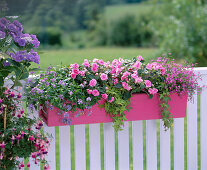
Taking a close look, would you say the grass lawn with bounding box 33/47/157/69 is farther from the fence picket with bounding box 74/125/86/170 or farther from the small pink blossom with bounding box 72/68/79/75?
the small pink blossom with bounding box 72/68/79/75

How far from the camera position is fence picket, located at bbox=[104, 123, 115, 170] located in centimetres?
248

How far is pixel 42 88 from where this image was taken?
2174 millimetres

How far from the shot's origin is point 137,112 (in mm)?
2328

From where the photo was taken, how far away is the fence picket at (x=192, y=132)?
8.67 feet

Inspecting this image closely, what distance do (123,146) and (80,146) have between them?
277 millimetres

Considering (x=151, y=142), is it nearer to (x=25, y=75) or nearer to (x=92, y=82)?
(x=92, y=82)

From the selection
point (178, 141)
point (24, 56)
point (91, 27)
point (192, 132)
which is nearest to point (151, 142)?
point (178, 141)

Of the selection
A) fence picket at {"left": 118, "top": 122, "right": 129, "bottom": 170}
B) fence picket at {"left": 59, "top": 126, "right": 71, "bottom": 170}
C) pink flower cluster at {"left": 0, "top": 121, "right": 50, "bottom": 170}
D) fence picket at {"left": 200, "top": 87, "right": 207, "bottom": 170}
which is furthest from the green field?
pink flower cluster at {"left": 0, "top": 121, "right": 50, "bottom": 170}

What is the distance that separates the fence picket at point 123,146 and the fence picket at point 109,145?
0.05 metres

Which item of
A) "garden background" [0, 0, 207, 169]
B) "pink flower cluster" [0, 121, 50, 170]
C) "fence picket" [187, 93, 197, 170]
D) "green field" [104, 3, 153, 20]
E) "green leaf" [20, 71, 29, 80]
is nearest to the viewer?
"pink flower cluster" [0, 121, 50, 170]

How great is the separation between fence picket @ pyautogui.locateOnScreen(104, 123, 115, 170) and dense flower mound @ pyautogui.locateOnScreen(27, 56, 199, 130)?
0.19 m

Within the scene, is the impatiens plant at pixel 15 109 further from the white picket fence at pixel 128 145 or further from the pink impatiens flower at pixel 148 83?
the pink impatiens flower at pixel 148 83

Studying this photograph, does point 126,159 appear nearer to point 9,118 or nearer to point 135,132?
point 135,132

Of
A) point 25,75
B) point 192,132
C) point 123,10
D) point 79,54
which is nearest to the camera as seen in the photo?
point 25,75
